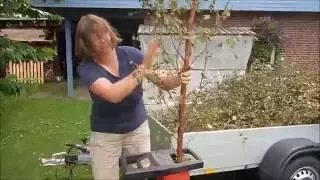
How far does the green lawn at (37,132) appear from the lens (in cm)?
587

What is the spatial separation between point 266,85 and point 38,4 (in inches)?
363

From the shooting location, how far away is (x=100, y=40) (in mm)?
2781

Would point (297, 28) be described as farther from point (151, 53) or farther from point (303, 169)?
point (151, 53)

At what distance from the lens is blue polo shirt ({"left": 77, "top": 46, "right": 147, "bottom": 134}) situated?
2930 millimetres

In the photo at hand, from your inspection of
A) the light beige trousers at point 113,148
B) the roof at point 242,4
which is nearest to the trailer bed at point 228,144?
the light beige trousers at point 113,148

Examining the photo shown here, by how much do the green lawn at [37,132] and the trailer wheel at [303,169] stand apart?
7.69ft

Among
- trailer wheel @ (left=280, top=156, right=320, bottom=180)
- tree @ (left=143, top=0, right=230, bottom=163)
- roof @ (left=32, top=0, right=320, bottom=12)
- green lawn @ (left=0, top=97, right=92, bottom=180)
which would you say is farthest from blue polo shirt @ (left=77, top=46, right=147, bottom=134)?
roof @ (left=32, top=0, right=320, bottom=12)

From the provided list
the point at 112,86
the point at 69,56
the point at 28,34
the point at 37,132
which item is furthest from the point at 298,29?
the point at 112,86

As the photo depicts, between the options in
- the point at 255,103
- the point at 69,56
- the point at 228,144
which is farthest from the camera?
the point at 69,56

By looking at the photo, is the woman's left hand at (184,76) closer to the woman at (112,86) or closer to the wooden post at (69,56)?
the woman at (112,86)

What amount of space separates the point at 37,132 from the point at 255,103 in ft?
15.4

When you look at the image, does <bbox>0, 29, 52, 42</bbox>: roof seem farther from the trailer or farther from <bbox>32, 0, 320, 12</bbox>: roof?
the trailer

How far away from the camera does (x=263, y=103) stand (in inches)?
190

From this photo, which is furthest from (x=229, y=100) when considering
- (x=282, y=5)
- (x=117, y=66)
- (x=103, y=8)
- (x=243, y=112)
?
(x=282, y=5)
